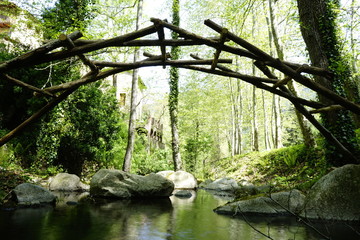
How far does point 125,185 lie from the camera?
11.6 m

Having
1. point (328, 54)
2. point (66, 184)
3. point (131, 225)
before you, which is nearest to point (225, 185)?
point (66, 184)

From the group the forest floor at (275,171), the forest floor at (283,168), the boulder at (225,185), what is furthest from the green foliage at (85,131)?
the forest floor at (283,168)

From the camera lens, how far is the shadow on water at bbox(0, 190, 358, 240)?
559 centimetres

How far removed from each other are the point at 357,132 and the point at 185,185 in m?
10.5

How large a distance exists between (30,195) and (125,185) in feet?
12.8

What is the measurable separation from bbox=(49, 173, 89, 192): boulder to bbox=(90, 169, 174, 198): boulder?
2.15m

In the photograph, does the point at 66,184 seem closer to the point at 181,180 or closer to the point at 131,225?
the point at 181,180

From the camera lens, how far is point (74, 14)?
662 inches

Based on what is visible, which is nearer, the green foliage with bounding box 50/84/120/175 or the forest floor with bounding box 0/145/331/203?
the forest floor with bounding box 0/145/331/203

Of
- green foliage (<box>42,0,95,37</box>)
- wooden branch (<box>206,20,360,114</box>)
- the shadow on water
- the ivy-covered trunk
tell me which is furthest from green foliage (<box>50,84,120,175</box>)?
wooden branch (<box>206,20,360,114</box>)

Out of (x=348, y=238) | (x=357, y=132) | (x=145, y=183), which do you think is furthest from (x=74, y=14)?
(x=348, y=238)

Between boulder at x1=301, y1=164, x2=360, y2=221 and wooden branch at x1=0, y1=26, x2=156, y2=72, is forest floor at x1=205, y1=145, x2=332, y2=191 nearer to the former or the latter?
boulder at x1=301, y1=164, x2=360, y2=221

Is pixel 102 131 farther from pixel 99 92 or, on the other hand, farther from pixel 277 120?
pixel 277 120

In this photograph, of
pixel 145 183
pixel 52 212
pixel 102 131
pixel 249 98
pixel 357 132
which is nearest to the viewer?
pixel 52 212
